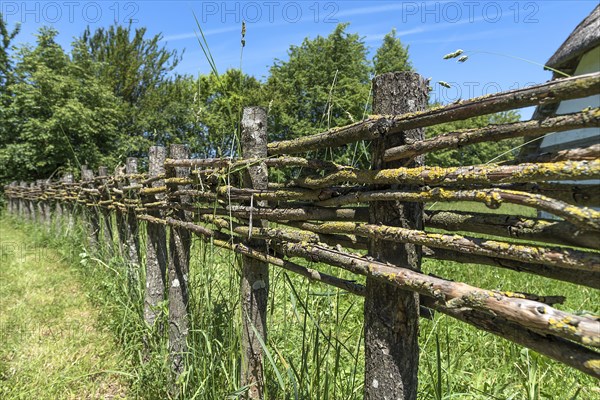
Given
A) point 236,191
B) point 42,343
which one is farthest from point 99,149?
point 236,191

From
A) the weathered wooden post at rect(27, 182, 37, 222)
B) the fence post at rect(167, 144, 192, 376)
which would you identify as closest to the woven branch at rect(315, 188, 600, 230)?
the fence post at rect(167, 144, 192, 376)

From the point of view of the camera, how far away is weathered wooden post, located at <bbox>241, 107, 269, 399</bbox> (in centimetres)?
187

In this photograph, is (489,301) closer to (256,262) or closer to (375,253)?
(375,253)

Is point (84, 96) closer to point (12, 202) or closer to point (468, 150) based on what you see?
point (12, 202)

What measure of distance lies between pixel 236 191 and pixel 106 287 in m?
3.04

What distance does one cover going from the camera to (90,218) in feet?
19.6

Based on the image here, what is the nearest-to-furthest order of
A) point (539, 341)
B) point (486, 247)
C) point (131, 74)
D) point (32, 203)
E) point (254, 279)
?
point (539, 341)
point (486, 247)
point (254, 279)
point (32, 203)
point (131, 74)

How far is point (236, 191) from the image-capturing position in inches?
74.4

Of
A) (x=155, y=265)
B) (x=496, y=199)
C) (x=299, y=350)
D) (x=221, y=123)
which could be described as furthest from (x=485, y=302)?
(x=155, y=265)

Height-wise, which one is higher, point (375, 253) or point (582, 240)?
point (582, 240)

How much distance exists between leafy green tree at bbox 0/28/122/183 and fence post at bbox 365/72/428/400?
1656 centimetres

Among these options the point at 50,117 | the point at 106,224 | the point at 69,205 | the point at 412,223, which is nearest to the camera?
the point at 412,223

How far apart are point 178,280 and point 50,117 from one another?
18870 millimetres

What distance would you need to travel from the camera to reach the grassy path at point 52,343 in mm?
2709
